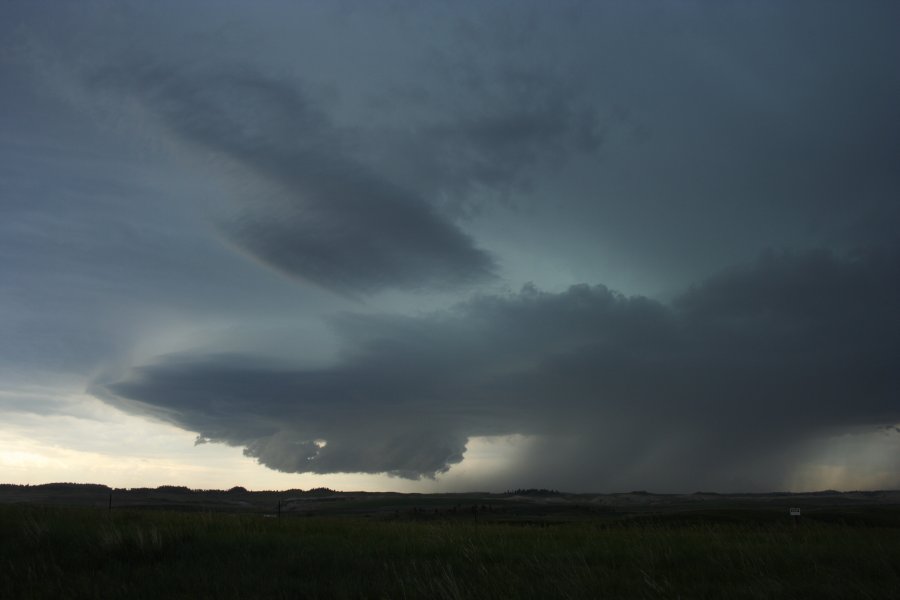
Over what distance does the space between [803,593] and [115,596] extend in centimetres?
1031

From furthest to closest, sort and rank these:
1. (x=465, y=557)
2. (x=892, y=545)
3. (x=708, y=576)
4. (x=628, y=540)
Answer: (x=628, y=540) → (x=892, y=545) → (x=465, y=557) → (x=708, y=576)

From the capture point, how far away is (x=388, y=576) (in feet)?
36.6

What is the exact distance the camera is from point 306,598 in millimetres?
9789

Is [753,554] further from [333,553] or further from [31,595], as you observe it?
[31,595]

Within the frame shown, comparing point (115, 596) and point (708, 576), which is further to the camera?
point (708, 576)

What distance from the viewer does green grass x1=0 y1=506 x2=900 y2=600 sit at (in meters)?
9.76

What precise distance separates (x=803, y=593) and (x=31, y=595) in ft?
38.0

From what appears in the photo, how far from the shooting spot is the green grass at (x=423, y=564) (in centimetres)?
976

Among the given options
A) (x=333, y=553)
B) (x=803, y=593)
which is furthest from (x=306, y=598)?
(x=803, y=593)

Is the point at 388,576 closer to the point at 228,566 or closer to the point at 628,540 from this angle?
the point at 228,566

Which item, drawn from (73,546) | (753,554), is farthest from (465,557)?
(73,546)

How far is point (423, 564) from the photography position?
11836 mm

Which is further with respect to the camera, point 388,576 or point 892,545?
point 892,545

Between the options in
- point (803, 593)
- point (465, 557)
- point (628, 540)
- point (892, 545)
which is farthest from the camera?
point (628, 540)
